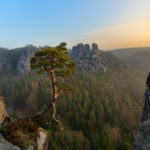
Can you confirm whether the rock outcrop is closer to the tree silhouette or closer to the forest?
the tree silhouette

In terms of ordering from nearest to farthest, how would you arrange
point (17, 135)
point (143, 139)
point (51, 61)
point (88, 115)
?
point (143, 139)
point (17, 135)
point (51, 61)
point (88, 115)

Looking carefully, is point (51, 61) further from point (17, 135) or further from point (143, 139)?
point (143, 139)

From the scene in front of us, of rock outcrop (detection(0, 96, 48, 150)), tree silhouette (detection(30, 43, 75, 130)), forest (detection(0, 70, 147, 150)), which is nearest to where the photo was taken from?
rock outcrop (detection(0, 96, 48, 150))

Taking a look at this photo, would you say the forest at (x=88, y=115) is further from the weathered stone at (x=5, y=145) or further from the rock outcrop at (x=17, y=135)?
the weathered stone at (x=5, y=145)

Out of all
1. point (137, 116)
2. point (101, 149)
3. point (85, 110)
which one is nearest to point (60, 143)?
point (101, 149)

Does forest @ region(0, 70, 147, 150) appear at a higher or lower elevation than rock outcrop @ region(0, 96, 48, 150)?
lower

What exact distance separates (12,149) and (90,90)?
4412 inches

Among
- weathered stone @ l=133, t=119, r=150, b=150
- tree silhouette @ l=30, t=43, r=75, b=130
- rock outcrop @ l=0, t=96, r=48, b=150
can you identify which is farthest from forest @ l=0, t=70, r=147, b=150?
Result: weathered stone @ l=133, t=119, r=150, b=150

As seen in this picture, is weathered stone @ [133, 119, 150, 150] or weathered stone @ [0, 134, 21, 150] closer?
weathered stone @ [133, 119, 150, 150]

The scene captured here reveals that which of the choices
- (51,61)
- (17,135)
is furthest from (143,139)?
(51,61)

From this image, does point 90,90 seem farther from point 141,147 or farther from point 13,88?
point 141,147

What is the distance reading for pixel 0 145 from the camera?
8617 millimetres

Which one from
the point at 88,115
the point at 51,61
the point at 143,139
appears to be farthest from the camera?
the point at 88,115

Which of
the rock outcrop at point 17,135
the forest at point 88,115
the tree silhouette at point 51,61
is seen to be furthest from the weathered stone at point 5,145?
the forest at point 88,115
